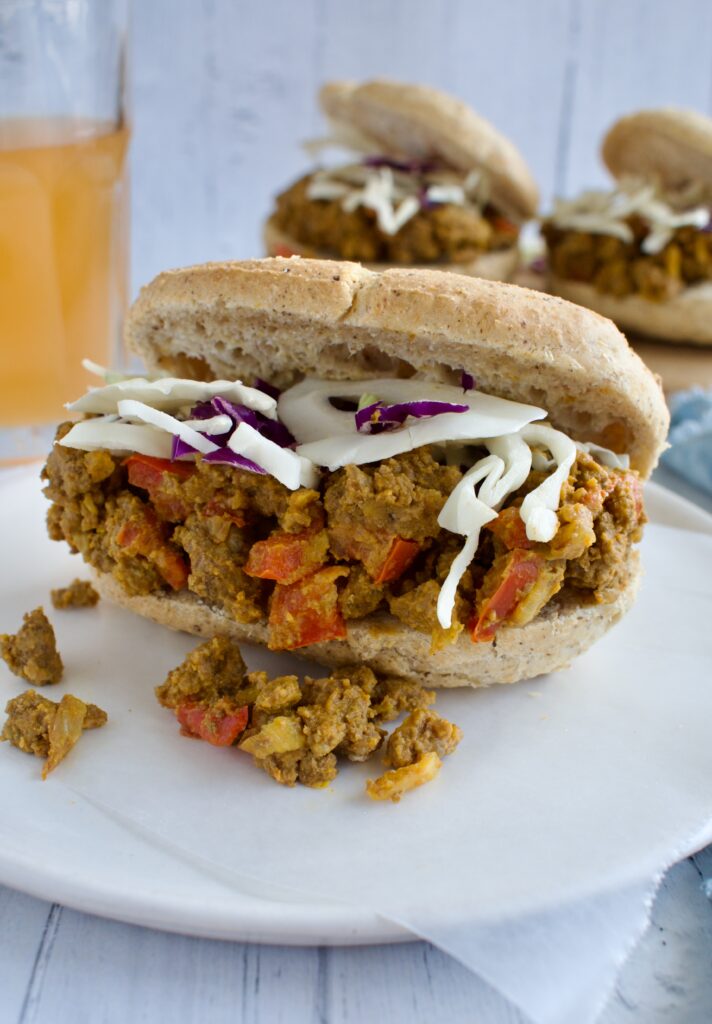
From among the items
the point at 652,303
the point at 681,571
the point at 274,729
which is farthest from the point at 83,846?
the point at 652,303

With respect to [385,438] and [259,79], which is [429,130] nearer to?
[259,79]

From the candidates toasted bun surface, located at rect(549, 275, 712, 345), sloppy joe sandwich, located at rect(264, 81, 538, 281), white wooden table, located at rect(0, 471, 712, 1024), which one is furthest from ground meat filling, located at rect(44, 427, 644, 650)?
sloppy joe sandwich, located at rect(264, 81, 538, 281)

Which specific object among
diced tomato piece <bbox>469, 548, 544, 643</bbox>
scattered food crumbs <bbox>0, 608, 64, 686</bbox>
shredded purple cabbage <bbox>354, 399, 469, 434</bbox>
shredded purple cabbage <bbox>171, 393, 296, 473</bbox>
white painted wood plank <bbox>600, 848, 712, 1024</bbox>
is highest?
shredded purple cabbage <bbox>354, 399, 469, 434</bbox>

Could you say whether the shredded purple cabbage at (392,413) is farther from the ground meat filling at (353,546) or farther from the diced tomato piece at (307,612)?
the diced tomato piece at (307,612)

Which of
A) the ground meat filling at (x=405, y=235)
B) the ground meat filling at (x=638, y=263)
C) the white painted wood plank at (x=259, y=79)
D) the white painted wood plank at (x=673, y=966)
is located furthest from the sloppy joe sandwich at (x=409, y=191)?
the white painted wood plank at (x=673, y=966)

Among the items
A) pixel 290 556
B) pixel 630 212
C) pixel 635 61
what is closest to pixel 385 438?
pixel 290 556

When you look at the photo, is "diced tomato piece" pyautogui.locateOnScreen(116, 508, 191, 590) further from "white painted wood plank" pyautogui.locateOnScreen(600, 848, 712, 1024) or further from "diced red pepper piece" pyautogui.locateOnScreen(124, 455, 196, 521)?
"white painted wood plank" pyautogui.locateOnScreen(600, 848, 712, 1024)
